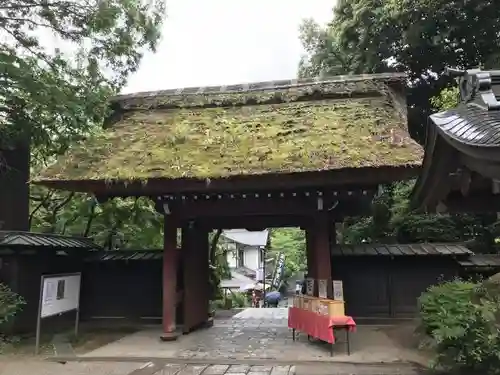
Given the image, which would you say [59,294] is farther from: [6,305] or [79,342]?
[79,342]

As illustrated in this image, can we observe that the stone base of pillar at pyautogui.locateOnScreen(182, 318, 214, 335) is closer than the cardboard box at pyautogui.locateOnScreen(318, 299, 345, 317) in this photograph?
No

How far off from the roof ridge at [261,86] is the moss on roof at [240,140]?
0.31m

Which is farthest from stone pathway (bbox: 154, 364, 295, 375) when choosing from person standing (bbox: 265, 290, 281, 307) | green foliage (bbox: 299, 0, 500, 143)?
person standing (bbox: 265, 290, 281, 307)

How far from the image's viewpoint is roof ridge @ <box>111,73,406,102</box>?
11305mm

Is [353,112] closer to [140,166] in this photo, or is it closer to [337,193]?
[337,193]

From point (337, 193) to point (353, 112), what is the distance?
2335mm

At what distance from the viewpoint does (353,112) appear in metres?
10.3

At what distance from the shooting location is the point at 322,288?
8867 millimetres

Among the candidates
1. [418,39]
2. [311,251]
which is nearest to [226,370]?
[311,251]

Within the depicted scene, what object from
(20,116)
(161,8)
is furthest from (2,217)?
(161,8)

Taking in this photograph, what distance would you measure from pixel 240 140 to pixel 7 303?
5.55 meters

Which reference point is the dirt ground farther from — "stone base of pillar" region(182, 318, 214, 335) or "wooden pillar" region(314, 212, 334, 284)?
"wooden pillar" region(314, 212, 334, 284)

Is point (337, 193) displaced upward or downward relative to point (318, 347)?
upward

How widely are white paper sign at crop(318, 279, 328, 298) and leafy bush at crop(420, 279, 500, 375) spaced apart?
7.41ft
